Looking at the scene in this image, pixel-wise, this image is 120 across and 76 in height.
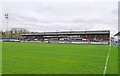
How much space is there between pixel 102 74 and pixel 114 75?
0.50 m

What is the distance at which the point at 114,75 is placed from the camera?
10.0 meters

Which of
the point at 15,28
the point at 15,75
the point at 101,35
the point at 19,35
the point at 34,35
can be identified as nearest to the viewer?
the point at 15,75

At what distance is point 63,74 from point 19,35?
410 ft

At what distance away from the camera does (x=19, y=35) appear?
133m

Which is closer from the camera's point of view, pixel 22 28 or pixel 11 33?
pixel 11 33

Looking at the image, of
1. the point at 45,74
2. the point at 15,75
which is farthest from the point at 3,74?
the point at 45,74

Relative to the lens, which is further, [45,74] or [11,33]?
[11,33]

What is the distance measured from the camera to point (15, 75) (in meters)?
9.59

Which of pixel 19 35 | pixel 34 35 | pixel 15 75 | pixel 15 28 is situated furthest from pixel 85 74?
pixel 15 28

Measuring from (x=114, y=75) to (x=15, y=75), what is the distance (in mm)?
4115

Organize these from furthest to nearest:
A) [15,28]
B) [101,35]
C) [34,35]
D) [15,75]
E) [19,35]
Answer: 1. [15,28]
2. [19,35]
3. [34,35]
4. [101,35]
5. [15,75]

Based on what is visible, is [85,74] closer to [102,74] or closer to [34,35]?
[102,74]

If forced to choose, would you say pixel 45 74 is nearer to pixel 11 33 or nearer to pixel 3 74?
pixel 3 74

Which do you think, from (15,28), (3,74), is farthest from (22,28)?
(3,74)
